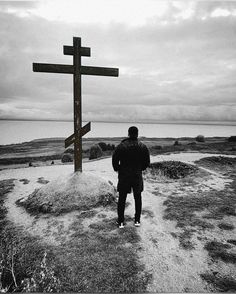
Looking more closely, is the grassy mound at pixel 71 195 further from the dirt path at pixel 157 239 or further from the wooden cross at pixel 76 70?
the wooden cross at pixel 76 70

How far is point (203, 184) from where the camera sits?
7.90 meters

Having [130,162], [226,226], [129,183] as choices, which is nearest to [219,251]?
[226,226]

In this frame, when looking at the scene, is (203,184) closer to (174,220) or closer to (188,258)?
(174,220)

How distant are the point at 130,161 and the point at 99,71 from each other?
10.6 ft

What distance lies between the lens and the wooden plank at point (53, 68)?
222 inches

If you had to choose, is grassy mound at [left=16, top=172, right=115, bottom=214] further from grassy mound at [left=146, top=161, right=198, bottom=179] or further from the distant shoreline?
the distant shoreline

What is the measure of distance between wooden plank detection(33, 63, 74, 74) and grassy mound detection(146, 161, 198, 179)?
690 centimetres

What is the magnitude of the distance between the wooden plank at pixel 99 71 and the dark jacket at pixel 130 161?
2.73m

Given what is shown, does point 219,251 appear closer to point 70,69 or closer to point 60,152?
point 70,69

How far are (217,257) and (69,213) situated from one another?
3.52 metres

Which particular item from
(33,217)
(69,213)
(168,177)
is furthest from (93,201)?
(168,177)

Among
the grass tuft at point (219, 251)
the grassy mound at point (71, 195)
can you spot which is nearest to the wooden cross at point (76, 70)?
the grassy mound at point (71, 195)

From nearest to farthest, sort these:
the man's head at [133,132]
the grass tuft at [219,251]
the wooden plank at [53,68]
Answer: the grass tuft at [219,251], the man's head at [133,132], the wooden plank at [53,68]

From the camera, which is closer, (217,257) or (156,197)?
(217,257)
